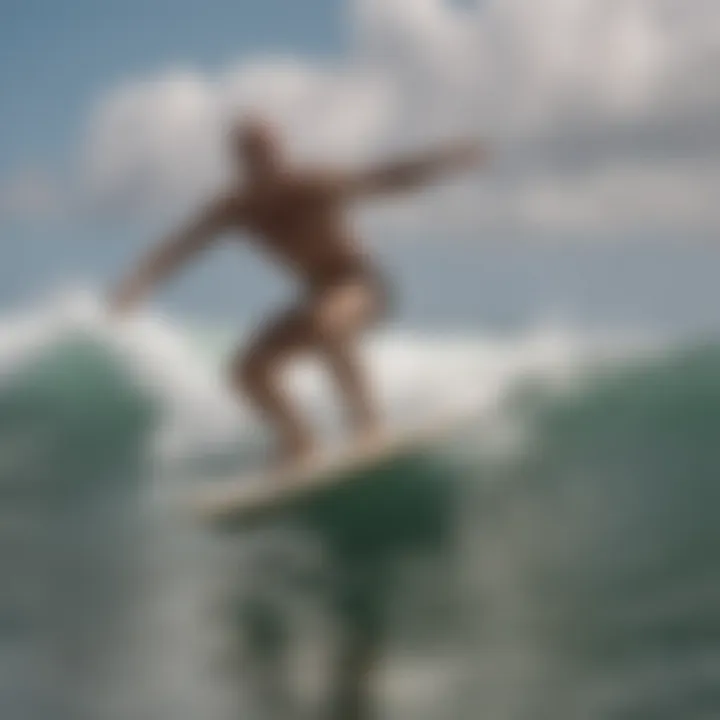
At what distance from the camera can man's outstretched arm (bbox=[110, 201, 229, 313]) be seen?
3.71ft

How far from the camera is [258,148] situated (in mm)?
1117

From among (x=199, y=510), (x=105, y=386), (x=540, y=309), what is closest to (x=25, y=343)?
(x=105, y=386)

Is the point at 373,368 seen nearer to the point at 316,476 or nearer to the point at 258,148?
the point at 316,476

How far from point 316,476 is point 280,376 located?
0.09 meters

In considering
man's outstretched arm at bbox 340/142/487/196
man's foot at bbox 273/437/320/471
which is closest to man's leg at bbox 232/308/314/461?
man's foot at bbox 273/437/320/471

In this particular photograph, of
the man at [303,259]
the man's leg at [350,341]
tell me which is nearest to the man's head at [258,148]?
the man at [303,259]

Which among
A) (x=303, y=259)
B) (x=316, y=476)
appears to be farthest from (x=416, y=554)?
(x=303, y=259)

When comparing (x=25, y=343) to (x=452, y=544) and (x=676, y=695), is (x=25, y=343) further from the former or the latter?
→ (x=676, y=695)

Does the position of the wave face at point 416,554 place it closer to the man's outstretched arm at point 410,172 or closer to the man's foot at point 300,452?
the man's foot at point 300,452

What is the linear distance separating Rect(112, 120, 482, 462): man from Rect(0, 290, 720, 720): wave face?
0.07ft

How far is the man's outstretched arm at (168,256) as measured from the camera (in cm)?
113

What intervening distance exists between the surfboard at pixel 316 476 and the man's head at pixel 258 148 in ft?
0.78

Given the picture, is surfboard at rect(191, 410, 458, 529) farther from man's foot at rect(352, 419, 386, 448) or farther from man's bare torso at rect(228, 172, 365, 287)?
man's bare torso at rect(228, 172, 365, 287)

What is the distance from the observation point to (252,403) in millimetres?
Answer: 1128
